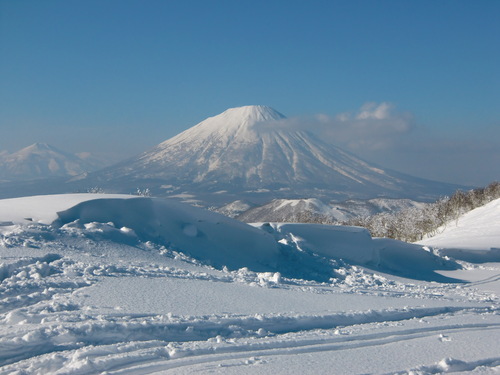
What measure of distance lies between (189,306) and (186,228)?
5929mm

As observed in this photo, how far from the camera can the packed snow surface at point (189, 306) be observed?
4891mm

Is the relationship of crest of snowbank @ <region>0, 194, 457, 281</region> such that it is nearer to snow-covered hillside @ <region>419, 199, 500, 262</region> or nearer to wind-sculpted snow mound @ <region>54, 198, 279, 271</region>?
wind-sculpted snow mound @ <region>54, 198, 279, 271</region>

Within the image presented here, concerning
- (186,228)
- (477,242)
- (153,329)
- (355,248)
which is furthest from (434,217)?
(153,329)

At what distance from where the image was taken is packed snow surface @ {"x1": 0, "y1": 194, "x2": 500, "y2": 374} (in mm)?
4891

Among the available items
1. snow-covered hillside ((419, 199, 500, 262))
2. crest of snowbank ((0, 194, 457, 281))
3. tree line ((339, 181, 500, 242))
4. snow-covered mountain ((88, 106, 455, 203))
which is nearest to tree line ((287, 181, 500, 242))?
tree line ((339, 181, 500, 242))

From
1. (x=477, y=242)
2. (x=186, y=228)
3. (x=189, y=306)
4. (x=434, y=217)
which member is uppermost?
(x=186, y=228)

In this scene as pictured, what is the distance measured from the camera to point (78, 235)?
1029cm

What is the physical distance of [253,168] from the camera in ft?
500

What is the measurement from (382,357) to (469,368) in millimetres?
870

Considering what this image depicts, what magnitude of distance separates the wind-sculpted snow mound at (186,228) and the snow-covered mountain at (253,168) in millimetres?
98137

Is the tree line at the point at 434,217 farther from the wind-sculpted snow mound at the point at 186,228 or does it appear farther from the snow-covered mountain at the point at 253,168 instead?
the snow-covered mountain at the point at 253,168

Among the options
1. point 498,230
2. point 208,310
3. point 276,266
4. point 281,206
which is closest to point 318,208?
point 281,206

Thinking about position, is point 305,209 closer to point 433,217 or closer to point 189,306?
point 433,217

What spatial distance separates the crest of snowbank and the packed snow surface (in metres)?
0.04
